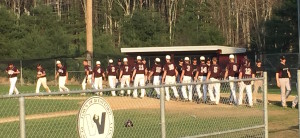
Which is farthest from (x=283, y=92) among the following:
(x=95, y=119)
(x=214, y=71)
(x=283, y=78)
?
(x=95, y=119)

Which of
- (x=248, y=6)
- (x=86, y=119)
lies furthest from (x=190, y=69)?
(x=248, y=6)

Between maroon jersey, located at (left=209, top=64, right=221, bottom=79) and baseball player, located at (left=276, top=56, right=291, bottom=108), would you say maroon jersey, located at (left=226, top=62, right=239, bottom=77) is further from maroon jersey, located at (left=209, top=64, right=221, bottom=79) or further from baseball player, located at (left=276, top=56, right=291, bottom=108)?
baseball player, located at (left=276, top=56, right=291, bottom=108)

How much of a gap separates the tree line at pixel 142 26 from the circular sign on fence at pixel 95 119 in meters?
41.3

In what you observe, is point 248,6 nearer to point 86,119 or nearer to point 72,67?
point 72,67

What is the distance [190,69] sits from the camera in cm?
2661

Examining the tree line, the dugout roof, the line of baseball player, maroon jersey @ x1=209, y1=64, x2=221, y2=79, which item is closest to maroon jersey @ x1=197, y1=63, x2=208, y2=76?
the line of baseball player

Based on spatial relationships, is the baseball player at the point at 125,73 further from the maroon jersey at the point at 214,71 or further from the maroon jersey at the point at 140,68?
the maroon jersey at the point at 214,71

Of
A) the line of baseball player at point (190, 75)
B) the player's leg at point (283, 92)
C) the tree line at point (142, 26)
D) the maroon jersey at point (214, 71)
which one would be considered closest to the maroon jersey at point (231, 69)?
the line of baseball player at point (190, 75)

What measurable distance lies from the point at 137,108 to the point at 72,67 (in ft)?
121

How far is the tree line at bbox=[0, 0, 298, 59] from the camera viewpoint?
54.4 metres

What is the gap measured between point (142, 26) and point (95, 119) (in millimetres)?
52644

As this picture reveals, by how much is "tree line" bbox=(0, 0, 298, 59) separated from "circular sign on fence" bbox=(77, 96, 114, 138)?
136ft

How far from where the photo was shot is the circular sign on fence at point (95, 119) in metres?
9.38

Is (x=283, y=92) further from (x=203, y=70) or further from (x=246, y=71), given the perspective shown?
(x=203, y=70)
